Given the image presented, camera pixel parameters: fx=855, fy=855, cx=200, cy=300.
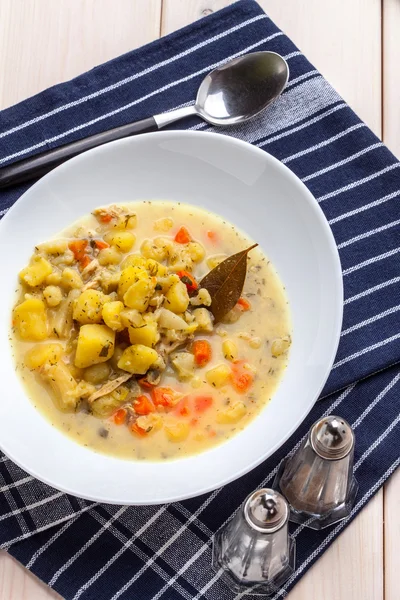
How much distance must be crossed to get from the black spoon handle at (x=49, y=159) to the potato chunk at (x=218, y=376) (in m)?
1.00

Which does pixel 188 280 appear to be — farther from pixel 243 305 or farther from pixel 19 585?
pixel 19 585

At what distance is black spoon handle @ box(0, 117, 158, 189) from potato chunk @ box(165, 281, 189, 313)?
721mm

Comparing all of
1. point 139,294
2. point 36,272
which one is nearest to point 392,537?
point 139,294

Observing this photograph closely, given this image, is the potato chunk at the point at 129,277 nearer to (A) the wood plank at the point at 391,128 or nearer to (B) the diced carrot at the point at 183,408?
(B) the diced carrot at the point at 183,408

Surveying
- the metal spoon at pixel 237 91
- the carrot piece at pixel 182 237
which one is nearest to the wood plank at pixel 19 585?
the carrot piece at pixel 182 237

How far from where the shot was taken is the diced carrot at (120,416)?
2994mm

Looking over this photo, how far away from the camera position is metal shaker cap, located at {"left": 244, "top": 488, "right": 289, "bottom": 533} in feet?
8.88

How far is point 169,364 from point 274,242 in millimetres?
618

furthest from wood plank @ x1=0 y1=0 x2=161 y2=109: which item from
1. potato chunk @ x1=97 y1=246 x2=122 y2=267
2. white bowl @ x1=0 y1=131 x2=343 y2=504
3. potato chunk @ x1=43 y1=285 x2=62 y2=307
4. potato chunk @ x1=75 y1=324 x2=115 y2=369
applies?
potato chunk @ x1=75 y1=324 x2=115 y2=369

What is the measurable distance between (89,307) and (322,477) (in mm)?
989

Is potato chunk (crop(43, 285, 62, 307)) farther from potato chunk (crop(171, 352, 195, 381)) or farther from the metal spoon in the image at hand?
the metal spoon

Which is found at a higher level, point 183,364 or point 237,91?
point 237,91

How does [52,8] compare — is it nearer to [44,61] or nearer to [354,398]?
[44,61]

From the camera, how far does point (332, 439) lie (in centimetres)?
277
